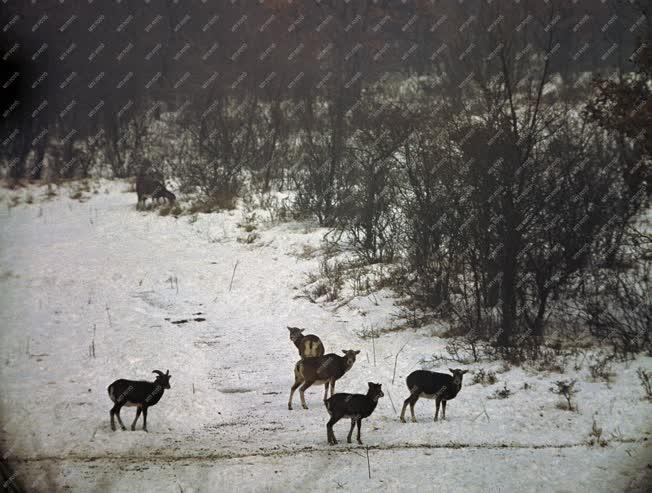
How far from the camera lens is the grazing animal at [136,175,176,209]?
21.2m

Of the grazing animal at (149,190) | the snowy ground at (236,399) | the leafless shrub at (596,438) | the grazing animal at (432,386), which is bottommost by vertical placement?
the snowy ground at (236,399)

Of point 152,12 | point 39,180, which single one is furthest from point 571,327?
point 152,12

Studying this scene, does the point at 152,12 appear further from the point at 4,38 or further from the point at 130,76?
the point at 4,38

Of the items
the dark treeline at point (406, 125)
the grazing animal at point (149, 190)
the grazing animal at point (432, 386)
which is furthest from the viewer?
the grazing animal at point (149, 190)

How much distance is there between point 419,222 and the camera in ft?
43.0

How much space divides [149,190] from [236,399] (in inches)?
543

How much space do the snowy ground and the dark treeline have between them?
181 cm

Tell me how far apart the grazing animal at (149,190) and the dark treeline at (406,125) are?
4.48 ft

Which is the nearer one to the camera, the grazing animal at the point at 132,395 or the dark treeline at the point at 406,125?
the grazing animal at the point at 132,395

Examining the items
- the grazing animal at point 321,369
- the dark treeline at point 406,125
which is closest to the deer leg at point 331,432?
the grazing animal at point 321,369

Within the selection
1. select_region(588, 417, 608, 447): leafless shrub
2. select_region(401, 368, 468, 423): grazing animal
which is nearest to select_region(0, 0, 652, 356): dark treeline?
select_region(401, 368, 468, 423): grazing animal

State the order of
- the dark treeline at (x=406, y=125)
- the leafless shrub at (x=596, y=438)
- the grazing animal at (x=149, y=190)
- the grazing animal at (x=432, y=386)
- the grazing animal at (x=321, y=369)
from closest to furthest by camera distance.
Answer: the leafless shrub at (x=596, y=438)
the grazing animal at (x=432, y=386)
the grazing animal at (x=321, y=369)
the dark treeline at (x=406, y=125)
the grazing animal at (x=149, y=190)

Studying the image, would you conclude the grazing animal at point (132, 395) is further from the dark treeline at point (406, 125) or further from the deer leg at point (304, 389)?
the dark treeline at point (406, 125)

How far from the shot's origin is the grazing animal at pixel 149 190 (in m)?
21.2
